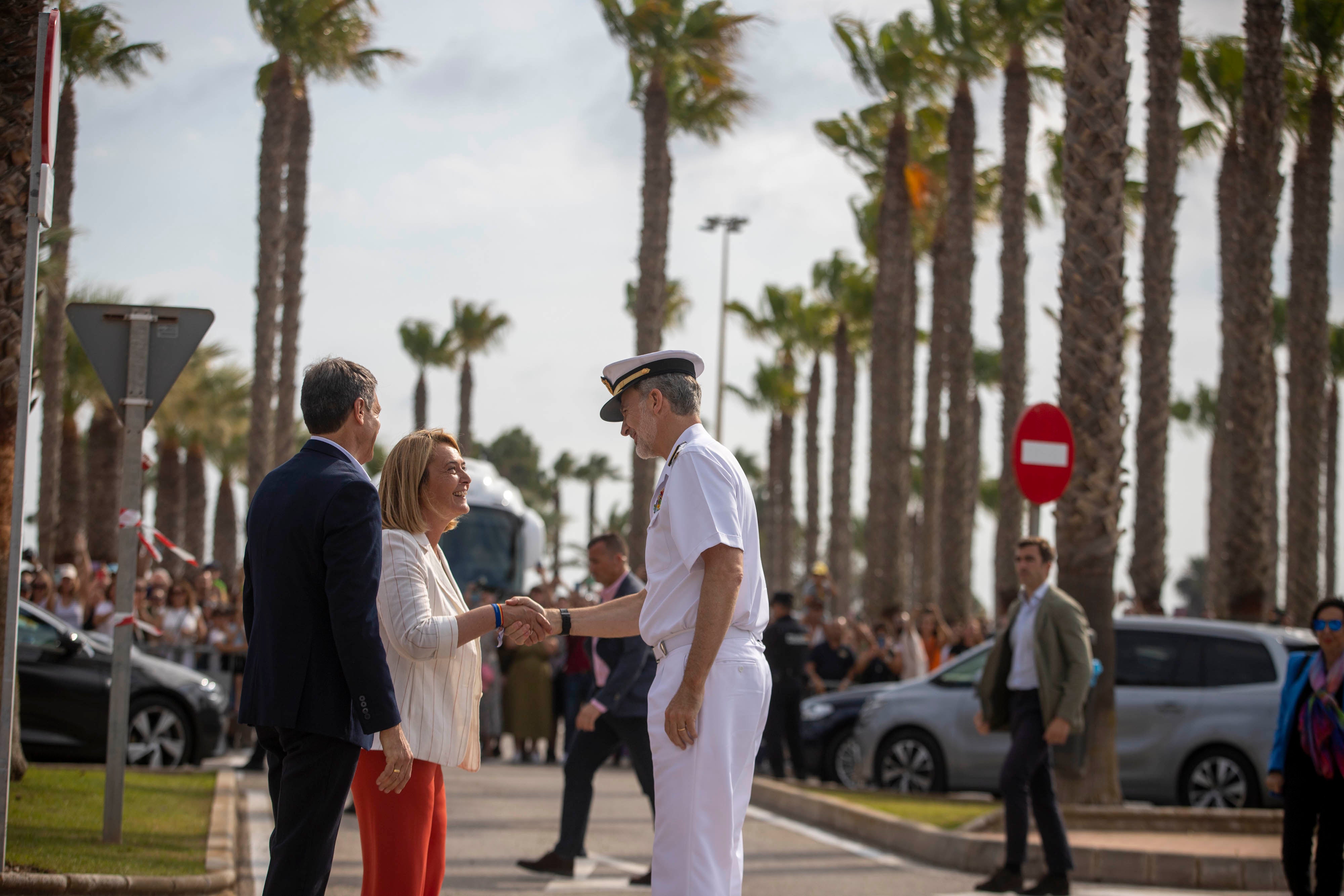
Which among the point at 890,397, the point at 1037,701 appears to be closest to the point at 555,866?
the point at 1037,701

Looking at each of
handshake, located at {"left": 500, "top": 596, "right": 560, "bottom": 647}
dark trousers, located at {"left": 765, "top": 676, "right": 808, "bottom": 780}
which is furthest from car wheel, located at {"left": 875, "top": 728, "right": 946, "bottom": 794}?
handshake, located at {"left": 500, "top": 596, "right": 560, "bottom": 647}

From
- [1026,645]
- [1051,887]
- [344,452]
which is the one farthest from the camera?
Answer: [1026,645]

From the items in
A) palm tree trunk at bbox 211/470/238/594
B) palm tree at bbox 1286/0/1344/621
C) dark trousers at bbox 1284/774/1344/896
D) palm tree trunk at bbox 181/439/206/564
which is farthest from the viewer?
palm tree trunk at bbox 211/470/238/594

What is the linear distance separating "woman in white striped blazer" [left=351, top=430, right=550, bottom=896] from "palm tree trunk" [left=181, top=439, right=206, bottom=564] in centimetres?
4383

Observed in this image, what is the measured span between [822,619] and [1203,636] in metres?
6.15

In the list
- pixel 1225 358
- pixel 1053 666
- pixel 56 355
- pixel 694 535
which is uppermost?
pixel 1225 358

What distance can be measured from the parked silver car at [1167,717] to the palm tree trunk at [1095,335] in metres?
1.25

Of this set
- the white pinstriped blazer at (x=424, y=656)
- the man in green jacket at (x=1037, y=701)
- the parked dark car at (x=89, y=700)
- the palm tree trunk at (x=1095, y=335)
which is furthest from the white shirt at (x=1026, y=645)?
the parked dark car at (x=89, y=700)

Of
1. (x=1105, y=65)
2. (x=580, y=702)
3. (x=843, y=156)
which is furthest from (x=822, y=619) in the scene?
(x=843, y=156)

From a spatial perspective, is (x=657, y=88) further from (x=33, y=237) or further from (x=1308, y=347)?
(x=33, y=237)

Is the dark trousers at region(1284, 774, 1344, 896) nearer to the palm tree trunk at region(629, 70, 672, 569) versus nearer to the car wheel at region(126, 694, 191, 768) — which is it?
the car wheel at region(126, 694, 191, 768)

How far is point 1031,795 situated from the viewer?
8898 mm

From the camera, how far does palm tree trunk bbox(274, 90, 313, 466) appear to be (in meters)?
28.2

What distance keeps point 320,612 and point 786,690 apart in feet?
36.4
